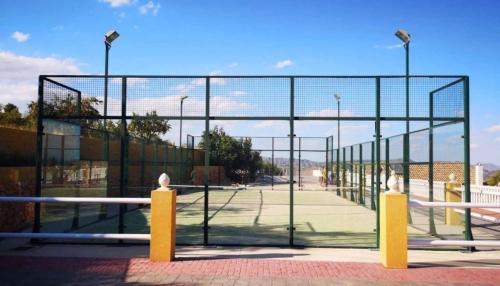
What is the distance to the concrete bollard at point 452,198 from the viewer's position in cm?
1057

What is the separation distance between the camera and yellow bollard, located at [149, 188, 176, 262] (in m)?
7.13

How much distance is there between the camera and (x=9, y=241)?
8.68 metres

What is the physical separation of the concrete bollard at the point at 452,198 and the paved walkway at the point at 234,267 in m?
2.52

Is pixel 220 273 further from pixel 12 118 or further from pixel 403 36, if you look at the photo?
pixel 12 118

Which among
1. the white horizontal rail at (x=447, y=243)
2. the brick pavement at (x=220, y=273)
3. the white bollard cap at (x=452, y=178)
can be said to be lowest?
the brick pavement at (x=220, y=273)

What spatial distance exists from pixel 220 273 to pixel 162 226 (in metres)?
1.26

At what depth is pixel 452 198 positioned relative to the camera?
10789 mm

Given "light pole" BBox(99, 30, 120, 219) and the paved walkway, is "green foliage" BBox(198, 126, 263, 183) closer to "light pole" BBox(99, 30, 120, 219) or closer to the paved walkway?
"light pole" BBox(99, 30, 120, 219)

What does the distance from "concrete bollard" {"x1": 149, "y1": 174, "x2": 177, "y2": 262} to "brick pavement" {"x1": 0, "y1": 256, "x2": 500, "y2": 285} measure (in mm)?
182

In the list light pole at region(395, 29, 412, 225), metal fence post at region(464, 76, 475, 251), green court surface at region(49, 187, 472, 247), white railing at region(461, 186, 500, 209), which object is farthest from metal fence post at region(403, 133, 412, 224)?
white railing at region(461, 186, 500, 209)

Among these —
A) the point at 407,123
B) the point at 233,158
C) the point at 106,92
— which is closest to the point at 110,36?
the point at 106,92

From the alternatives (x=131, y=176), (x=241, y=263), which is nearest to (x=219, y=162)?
(x=131, y=176)

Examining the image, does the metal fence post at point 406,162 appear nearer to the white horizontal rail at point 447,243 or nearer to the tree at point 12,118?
the white horizontal rail at point 447,243

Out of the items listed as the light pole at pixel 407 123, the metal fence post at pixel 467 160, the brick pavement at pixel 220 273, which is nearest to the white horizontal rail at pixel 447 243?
the brick pavement at pixel 220 273
